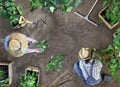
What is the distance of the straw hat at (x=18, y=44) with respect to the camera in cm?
368

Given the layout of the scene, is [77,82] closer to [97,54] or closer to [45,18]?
[97,54]

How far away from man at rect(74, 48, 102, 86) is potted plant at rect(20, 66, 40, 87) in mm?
460

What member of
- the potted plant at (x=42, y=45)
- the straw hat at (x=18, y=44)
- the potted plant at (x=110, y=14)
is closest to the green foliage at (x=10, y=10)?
the straw hat at (x=18, y=44)

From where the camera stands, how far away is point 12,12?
368cm

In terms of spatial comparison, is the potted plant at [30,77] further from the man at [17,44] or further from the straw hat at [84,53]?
the straw hat at [84,53]

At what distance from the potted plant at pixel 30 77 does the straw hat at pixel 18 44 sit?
0.26 m

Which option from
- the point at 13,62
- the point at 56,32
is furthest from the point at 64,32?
the point at 13,62

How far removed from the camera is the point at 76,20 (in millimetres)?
3992

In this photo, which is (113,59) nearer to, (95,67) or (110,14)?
(95,67)

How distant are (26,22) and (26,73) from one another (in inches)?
21.9

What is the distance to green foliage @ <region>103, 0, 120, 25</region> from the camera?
3.38 m

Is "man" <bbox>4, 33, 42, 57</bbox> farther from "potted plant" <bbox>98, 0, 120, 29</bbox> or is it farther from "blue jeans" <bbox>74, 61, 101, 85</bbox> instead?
"potted plant" <bbox>98, 0, 120, 29</bbox>

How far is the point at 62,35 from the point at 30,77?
0.62 meters

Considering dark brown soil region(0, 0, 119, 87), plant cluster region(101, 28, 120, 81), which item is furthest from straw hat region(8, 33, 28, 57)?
plant cluster region(101, 28, 120, 81)
